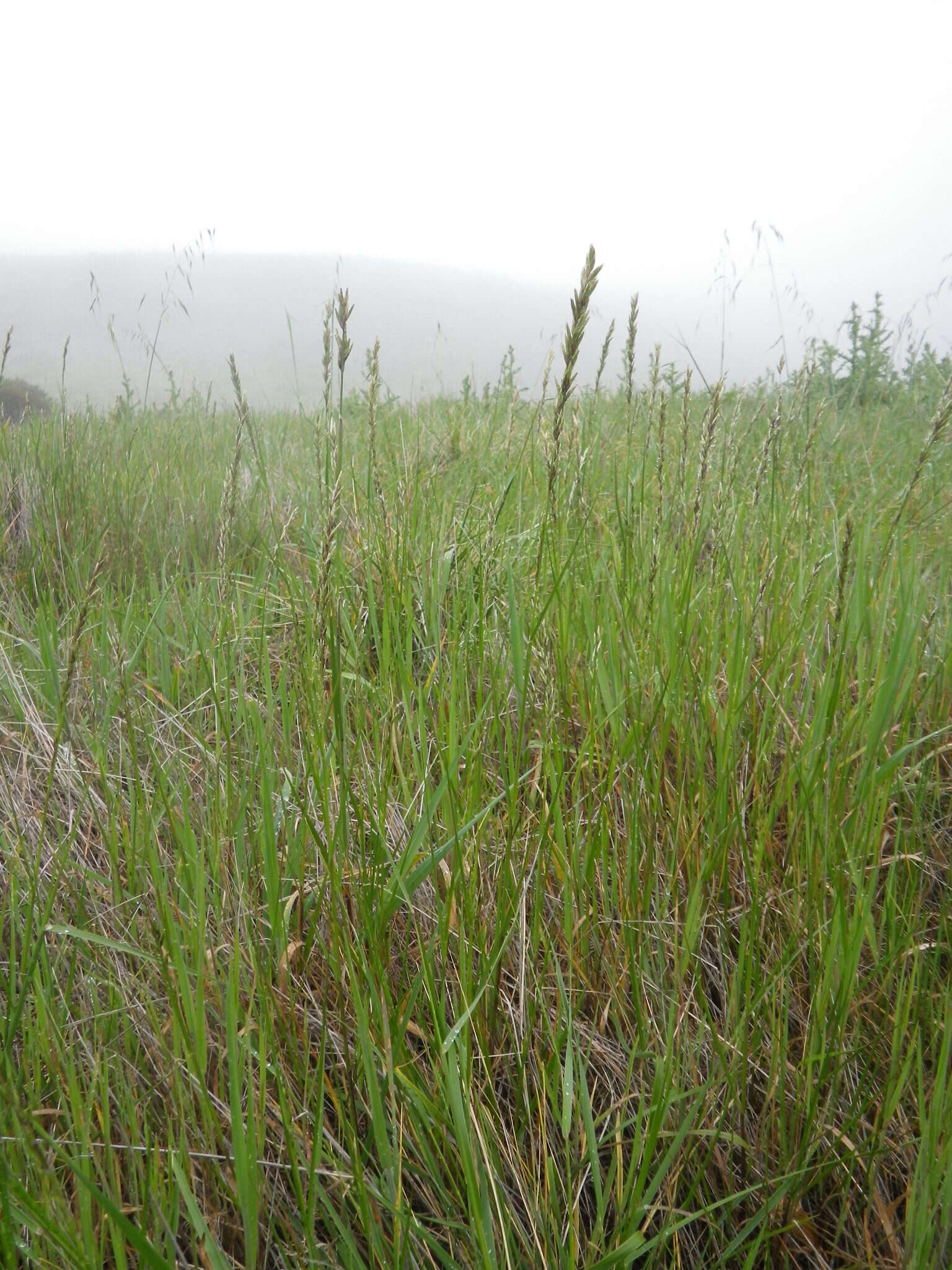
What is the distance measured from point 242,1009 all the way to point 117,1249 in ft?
1.04

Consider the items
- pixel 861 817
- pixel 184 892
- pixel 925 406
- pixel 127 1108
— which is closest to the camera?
pixel 127 1108

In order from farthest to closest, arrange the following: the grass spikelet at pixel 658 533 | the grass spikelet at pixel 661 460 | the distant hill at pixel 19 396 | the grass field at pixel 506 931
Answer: the distant hill at pixel 19 396
the grass spikelet at pixel 661 460
the grass spikelet at pixel 658 533
the grass field at pixel 506 931

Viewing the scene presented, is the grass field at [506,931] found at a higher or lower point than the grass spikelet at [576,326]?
lower

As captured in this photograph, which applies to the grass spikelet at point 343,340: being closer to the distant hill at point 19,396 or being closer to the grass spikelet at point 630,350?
the grass spikelet at point 630,350

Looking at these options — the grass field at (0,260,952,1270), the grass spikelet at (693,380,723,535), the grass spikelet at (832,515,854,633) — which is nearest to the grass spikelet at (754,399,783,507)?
the grass field at (0,260,952,1270)

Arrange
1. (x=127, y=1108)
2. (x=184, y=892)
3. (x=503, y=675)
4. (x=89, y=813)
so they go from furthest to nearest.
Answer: (x=89, y=813), (x=503, y=675), (x=184, y=892), (x=127, y=1108)

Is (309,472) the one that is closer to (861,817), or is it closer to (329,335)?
(329,335)

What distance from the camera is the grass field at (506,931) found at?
2.51 ft

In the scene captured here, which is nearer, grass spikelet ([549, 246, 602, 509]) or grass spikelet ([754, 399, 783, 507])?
grass spikelet ([549, 246, 602, 509])

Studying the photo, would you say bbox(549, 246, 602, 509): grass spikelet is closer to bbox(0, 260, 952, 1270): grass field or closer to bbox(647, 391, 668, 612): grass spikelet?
bbox(0, 260, 952, 1270): grass field

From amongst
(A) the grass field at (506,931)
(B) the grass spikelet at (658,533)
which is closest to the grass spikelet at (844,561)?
(A) the grass field at (506,931)

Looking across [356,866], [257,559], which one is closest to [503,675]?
[356,866]

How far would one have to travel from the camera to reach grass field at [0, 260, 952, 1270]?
0.77m

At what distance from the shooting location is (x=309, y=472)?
306 cm
